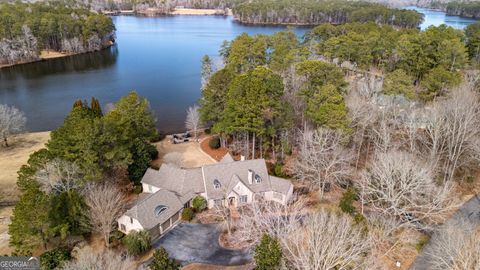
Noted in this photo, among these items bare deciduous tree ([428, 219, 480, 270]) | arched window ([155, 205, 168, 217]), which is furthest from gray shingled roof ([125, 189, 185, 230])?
bare deciduous tree ([428, 219, 480, 270])

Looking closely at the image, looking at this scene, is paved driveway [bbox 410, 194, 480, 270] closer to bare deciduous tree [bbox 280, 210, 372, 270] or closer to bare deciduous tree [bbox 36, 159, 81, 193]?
bare deciduous tree [bbox 280, 210, 372, 270]

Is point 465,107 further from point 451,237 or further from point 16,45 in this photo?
point 16,45

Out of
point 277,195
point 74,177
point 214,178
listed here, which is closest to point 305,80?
point 277,195

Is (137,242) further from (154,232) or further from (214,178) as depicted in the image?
(214,178)

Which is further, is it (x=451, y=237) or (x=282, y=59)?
(x=282, y=59)

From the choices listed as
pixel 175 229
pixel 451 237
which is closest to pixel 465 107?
pixel 451 237
